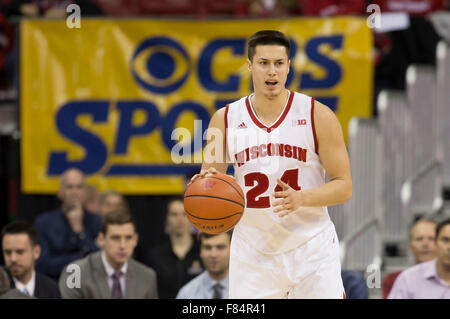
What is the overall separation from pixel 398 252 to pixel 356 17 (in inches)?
106

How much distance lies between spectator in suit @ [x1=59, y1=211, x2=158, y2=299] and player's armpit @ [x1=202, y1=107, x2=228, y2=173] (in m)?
2.05

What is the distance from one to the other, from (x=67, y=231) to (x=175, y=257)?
1.22 metres

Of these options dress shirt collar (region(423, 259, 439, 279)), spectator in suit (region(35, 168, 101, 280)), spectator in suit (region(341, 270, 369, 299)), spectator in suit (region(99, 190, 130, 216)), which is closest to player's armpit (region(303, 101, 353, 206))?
spectator in suit (region(341, 270, 369, 299))

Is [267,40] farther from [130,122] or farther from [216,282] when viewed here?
[130,122]

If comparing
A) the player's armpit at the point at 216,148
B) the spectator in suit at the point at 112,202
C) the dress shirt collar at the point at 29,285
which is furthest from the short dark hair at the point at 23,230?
the player's armpit at the point at 216,148

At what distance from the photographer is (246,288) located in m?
5.90

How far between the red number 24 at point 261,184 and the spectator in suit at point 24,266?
2509mm

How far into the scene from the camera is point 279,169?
5844 mm

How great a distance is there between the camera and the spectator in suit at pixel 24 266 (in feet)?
25.2

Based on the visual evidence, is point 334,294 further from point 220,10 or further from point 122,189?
point 220,10

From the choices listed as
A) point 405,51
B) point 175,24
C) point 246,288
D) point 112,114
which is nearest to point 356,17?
point 405,51

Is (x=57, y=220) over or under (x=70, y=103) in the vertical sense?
under

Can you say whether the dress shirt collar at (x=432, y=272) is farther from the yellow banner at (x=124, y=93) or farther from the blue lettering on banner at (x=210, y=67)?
the blue lettering on banner at (x=210, y=67)

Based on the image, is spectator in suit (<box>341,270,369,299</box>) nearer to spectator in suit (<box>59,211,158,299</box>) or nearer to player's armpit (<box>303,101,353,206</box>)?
spectator in suit (<box>59,211,158,299</box>)
